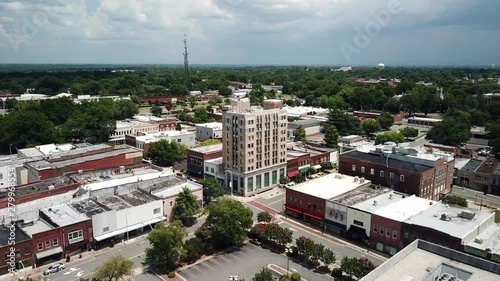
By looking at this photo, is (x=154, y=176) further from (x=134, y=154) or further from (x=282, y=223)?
(x=282, y=223)

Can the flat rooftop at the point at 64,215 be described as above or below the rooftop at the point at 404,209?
below

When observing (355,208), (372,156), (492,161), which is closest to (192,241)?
(355,208)

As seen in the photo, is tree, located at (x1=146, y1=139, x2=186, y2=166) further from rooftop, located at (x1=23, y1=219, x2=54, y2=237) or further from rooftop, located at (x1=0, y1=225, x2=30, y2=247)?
rooftop, located at (x1=0, y1=225, x2=30, y2=247)

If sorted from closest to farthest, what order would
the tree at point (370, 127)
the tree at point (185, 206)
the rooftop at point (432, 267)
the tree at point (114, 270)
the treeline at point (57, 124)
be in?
1. the rooftop at point (432, 267)
2. the tree at point (114, 270)
3. the tree at point (185, 206)
4. the treeline at point (57, 124)
5. the tree at point (370, 127)

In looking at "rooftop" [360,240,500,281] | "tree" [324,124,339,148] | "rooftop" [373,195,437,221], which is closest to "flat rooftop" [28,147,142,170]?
"tree" [324,124,339,148]

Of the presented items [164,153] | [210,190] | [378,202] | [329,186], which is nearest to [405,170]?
[378,202]

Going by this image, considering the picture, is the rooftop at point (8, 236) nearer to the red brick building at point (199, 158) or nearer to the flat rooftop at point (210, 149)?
the red brick building at point (199, 158)

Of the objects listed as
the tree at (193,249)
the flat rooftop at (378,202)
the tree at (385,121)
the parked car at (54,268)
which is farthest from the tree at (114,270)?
the tree at (385,121)
